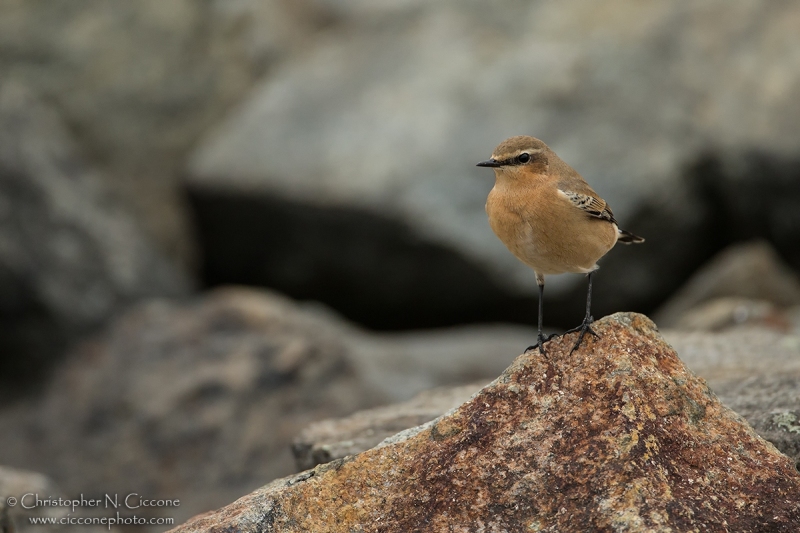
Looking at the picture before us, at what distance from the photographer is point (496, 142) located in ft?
44.3

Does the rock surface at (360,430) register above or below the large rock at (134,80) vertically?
below

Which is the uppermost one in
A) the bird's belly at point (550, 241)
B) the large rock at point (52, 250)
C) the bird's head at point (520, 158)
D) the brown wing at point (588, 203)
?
the large rock at point (52, 250)

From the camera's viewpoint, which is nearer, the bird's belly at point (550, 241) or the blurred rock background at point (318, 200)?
the bird's belly at point (550, 241)

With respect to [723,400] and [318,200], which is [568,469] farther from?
[318,200]

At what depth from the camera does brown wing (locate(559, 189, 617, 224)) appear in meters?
6.66

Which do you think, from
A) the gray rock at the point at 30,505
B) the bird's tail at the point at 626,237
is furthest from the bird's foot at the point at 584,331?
the gray rock at the point at 30,505

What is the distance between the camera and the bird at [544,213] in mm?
6484

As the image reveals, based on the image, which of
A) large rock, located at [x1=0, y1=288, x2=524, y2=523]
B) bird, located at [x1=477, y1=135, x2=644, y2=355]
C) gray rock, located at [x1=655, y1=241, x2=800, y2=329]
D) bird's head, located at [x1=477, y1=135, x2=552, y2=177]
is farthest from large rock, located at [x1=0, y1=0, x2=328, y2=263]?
bird, located at [x1=477, y1=135, x2=644, y2=355]

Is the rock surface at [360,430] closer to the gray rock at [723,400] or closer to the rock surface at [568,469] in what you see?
the gray rock at [723,400]

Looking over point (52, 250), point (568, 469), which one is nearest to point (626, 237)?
point (568, 469)

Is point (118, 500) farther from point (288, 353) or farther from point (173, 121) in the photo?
point (173, 121)

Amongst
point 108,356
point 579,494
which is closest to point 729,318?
point 579,494

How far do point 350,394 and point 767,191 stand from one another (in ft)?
22.3

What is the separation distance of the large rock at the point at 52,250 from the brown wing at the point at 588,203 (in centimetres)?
715
